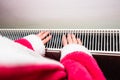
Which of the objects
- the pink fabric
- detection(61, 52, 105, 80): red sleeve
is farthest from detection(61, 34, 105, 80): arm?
the pink fabric

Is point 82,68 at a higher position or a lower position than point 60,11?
lower

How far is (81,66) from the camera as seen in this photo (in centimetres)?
45

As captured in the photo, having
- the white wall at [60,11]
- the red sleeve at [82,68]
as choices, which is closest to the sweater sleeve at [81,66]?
the red sleeve at [82,68]

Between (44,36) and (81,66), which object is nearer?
(81,66)

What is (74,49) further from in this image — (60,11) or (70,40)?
(60,11)

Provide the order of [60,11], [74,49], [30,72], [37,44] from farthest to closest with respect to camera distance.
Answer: [60,11], [37,44], [74,49], [30,72]

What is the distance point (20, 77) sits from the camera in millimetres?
241

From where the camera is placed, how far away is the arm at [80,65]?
40 centimetres

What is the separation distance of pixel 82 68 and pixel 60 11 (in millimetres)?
381

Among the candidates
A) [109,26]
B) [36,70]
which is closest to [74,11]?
[109,26]

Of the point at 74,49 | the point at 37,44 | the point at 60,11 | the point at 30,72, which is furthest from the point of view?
the point at 60,11

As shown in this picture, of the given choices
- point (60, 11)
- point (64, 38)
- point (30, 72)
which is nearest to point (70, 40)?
point (64, 38)

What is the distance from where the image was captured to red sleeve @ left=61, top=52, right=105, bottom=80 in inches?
15.6

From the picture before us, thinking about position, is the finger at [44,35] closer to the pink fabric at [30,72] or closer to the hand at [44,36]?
the hand at [44,36]
